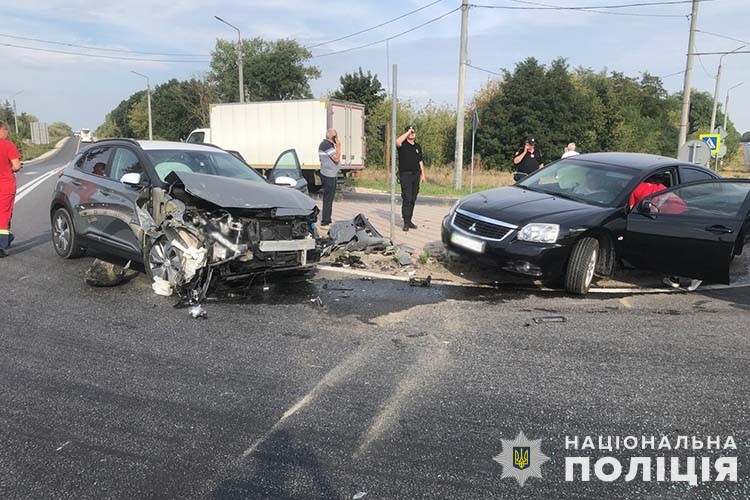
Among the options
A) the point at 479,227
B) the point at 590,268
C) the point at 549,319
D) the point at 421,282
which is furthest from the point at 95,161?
the point at 590,268

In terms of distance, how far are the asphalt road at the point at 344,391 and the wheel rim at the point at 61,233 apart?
1.45m

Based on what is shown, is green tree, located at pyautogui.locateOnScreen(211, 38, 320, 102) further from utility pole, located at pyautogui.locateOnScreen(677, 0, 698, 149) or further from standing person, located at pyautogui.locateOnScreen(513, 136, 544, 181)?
standing person, located at pyautogui.locateOnScreen(513, 136, 544, 181)

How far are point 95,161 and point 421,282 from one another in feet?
15.1

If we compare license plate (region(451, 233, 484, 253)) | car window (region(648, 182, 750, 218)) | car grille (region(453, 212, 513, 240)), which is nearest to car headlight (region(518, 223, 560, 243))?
car grille (region(453, 212, 513, 240))

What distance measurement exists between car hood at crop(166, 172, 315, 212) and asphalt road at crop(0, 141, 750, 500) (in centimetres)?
105

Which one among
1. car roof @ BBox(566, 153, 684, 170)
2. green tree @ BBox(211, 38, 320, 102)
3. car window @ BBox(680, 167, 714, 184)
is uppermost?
green tree @ BBox(211, 38, 320, 102)

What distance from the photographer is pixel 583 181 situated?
7461 mm

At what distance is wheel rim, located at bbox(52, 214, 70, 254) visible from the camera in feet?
25.2

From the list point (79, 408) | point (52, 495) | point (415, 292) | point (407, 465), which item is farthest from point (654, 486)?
point (415, 292)

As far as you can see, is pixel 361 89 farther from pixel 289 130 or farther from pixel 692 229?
pixel 692 229

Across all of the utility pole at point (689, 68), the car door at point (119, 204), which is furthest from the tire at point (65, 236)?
the utility pole at point (689, 68)

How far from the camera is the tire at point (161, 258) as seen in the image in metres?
5.70

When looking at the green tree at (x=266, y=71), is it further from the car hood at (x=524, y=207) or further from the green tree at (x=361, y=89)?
the car hood at (x=524, y=207)

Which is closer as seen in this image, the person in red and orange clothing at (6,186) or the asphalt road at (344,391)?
the asphalt road at (344,391)
